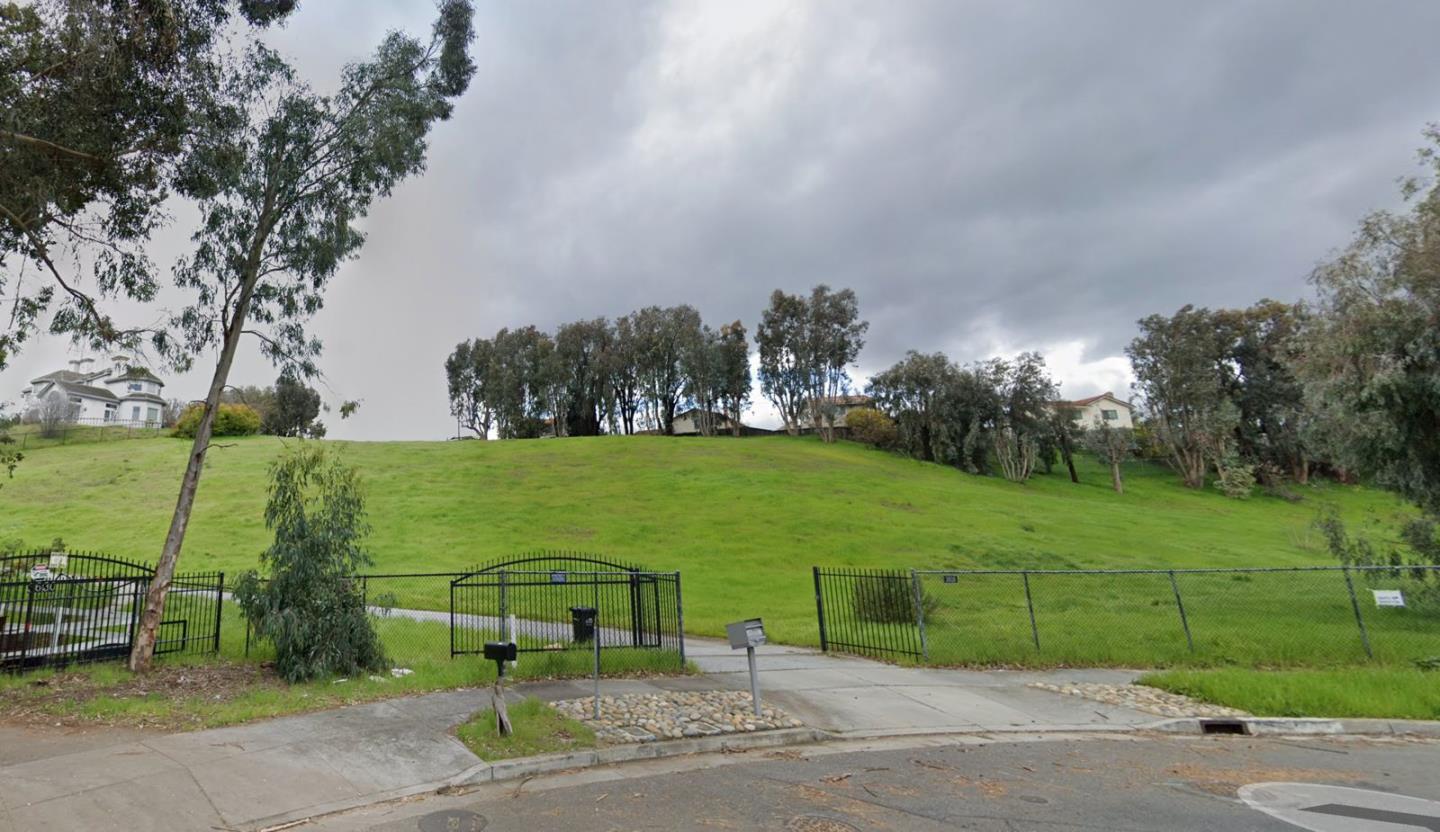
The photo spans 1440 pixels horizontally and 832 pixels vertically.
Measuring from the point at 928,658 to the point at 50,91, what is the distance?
17286 mm

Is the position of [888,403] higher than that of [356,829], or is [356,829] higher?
[888,403]

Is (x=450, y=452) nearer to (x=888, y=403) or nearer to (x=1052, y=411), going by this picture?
(x=888, y=403)

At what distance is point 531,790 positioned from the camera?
663cm

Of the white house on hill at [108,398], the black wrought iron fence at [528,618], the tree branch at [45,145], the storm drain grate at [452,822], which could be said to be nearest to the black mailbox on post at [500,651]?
the black wrought iron fence at [528,618]

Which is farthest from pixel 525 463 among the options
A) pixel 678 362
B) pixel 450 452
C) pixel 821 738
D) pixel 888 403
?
pixel 821 738

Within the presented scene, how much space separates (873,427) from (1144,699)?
204 ft

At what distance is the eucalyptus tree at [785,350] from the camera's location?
7419 cm

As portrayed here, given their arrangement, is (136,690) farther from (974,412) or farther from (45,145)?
(974,412)

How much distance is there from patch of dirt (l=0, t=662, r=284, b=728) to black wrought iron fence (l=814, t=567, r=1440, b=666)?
10.2 meters

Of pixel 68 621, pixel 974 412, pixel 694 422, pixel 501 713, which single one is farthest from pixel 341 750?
pixel 694 422

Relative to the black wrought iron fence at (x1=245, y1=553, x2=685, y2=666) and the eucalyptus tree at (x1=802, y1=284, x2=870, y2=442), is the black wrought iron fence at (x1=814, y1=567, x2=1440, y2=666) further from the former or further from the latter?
the eucalyptus tree at (x1=802, y1=284, x2=870, y2=442)

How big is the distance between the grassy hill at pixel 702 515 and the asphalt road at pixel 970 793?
27.2 feet

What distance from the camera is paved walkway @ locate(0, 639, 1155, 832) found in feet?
18.5

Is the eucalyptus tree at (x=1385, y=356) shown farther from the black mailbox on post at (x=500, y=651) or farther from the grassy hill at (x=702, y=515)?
the black mailbox on post at (x=500, y=651)
